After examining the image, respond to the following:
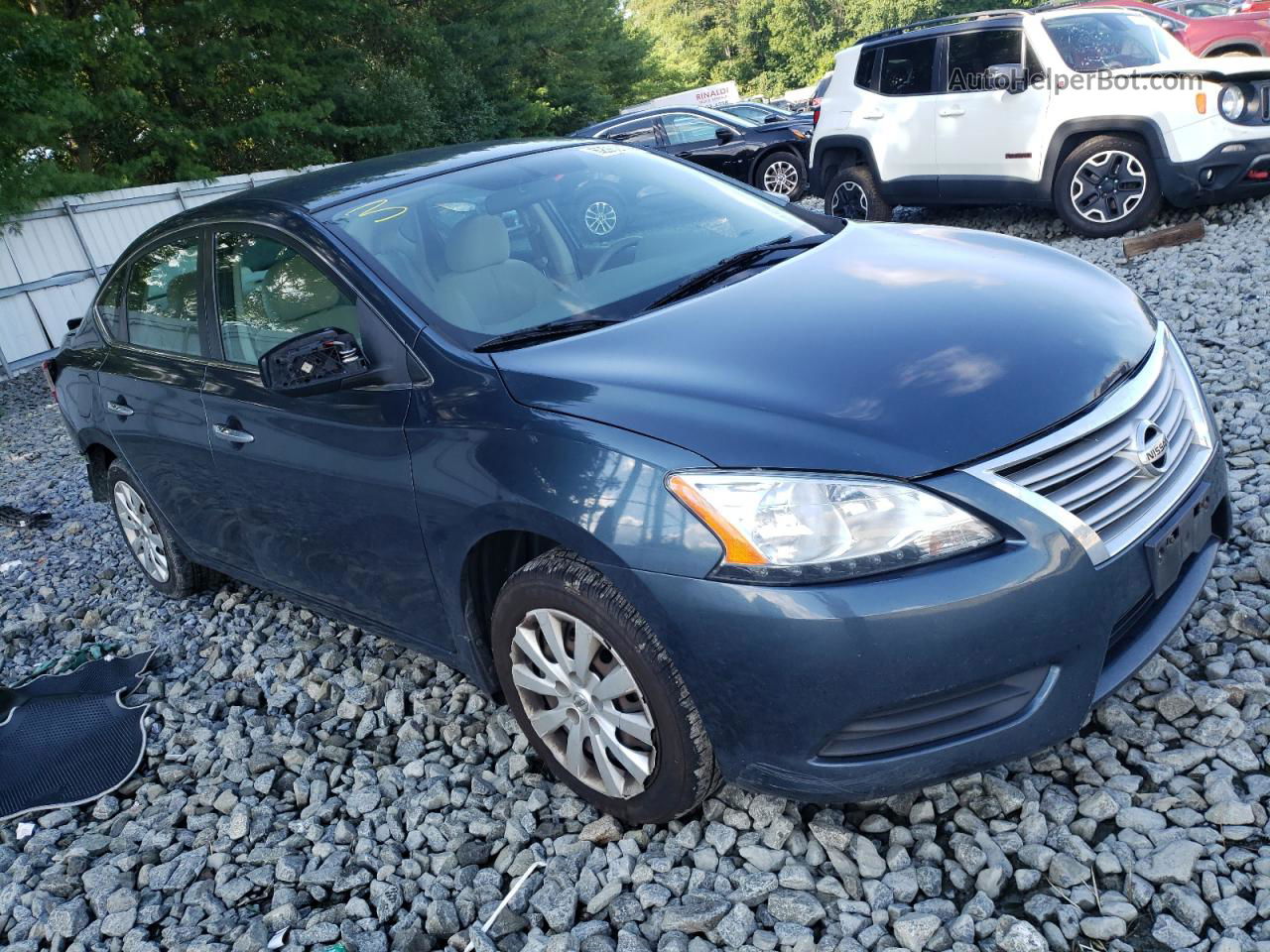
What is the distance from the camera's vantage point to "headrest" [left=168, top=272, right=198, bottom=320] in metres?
3.82

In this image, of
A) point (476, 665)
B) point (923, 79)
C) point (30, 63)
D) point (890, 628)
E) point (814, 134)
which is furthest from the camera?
point (30, 63)

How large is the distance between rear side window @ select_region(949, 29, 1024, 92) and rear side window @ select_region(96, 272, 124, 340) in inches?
269

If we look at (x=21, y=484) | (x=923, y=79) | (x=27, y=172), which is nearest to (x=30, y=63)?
(x=27, y=172)

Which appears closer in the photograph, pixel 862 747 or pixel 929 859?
pixel 862 747

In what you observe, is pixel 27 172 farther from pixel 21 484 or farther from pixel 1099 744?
pixel 1099 744

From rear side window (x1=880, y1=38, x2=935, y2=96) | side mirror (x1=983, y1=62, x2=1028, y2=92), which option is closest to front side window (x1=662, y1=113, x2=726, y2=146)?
rear side window (x1=880, y1=38, x2=935, y2=96)

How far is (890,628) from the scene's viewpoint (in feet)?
6.85

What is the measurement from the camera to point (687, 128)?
14492mm

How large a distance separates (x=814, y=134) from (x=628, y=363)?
325 inches

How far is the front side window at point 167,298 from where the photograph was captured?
3.84m

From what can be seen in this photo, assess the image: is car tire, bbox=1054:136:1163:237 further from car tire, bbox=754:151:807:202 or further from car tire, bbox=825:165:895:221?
car tire, bbox=754:151:807:202

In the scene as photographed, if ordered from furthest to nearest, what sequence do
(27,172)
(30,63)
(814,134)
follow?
(30,63) < (27,172) < (814,134)

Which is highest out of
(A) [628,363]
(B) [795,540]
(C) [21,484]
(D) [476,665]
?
(A) [628,363]

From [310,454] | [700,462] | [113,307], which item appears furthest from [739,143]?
[700,462]
